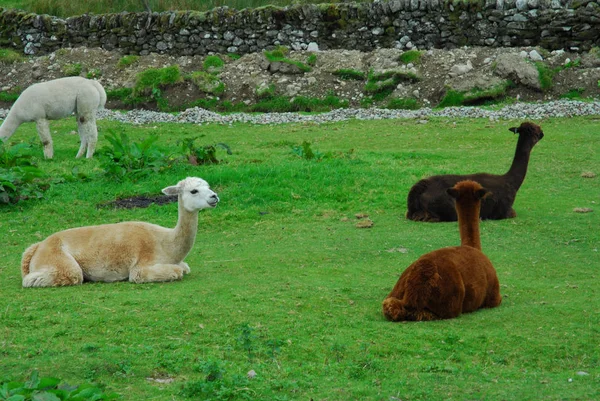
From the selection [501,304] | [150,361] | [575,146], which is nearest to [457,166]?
[575,146]

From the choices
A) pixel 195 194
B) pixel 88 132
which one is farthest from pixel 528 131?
pixel 88 132

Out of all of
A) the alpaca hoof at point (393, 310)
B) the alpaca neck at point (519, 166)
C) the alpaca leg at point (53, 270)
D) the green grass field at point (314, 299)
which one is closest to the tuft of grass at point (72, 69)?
the green grass field at point (314, 299)

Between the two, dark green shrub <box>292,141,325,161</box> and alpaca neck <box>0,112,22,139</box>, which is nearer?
dark green shrub <box>292,141,325,161</box>

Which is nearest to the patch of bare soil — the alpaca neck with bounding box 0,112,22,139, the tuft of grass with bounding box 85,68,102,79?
the tuft of grass with bounding box 85,68,102,79

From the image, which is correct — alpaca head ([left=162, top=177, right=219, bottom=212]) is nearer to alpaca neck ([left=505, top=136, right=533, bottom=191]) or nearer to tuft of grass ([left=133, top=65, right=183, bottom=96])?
alpaca neck ([left=505, top=136, right=533, bottom=191])

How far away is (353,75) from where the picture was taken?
2553 cm

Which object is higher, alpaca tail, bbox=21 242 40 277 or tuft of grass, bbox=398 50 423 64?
tuft of grass, bbox=398 50 423 64

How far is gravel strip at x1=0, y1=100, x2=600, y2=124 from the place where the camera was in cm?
2098

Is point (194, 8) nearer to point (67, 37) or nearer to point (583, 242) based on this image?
point (67, 37)

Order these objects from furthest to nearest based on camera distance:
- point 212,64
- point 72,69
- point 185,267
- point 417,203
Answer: point 72,69
point 212,64
point 417,203
point 185,267

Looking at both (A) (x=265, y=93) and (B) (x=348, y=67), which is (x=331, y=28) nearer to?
(B) (x=348, y=67)

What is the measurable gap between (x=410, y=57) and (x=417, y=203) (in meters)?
13.7

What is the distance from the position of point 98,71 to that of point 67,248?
1962cm

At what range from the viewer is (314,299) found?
796 cm
